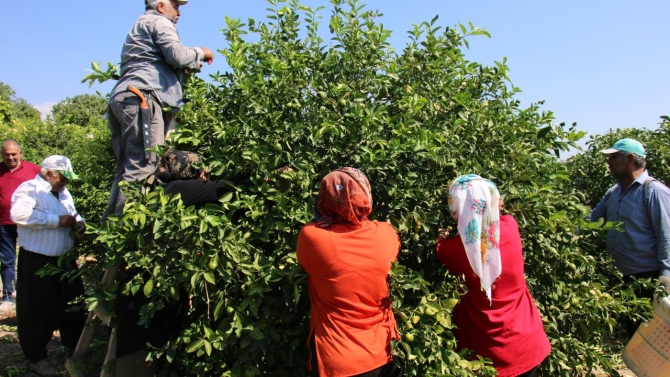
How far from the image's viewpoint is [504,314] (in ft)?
9.12

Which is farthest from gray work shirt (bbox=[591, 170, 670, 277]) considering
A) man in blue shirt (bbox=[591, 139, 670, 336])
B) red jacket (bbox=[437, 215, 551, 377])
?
red jacket (bbox=[437, 215, 551, 377])

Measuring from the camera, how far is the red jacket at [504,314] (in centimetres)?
277

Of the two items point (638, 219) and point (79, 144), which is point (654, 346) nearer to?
point (638, 219)

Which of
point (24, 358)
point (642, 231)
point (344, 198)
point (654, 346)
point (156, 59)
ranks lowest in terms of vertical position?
point (24, 358)

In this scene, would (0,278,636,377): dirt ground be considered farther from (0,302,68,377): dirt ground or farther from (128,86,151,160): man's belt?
(128,86,151,160): man's belt

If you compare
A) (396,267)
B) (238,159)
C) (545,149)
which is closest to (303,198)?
(238,159)

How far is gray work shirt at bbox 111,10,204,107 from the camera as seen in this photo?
3.70 metres

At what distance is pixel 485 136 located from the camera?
10.7ft

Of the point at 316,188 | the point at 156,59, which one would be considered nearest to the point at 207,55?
the point at 156,59

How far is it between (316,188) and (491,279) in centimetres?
106

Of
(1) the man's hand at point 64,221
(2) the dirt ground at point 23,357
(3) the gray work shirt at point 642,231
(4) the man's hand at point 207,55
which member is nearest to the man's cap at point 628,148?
(3) the gray work shirt at point 642,231

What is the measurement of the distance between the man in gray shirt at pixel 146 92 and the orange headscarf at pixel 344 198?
1.63 m

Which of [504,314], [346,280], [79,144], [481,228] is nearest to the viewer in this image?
[346,280]

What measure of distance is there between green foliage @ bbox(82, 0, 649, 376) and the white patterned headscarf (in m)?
0.23
